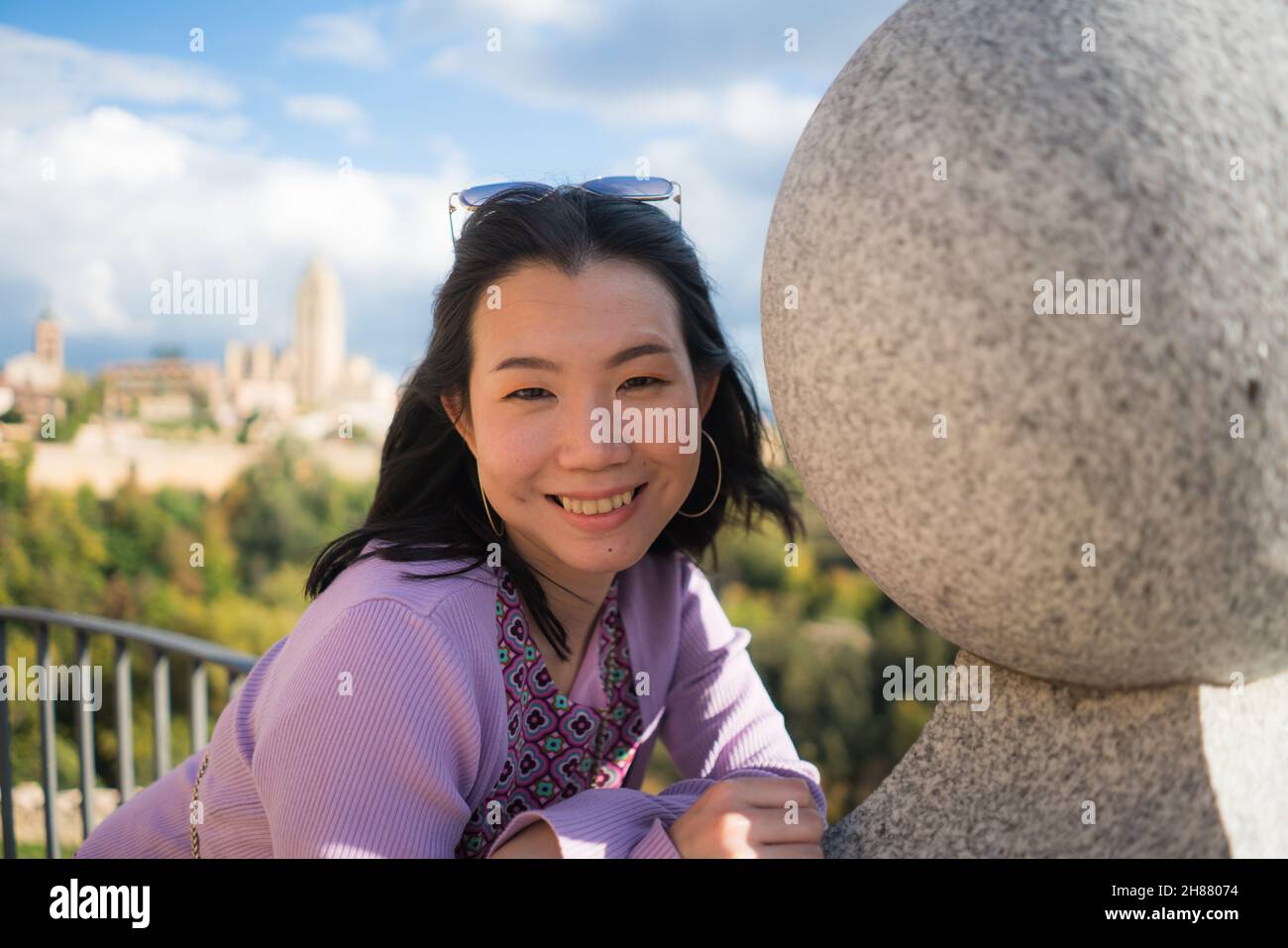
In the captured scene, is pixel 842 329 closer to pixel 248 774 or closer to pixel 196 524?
pixel 248 774

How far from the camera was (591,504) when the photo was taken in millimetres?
2201

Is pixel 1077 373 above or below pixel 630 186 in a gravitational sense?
below

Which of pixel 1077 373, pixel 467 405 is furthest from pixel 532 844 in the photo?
pixel 1077 373

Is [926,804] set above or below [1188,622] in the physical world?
below

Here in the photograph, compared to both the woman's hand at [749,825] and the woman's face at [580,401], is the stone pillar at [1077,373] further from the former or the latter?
the woman's face at [580,401]

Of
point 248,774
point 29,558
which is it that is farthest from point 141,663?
point 248,774

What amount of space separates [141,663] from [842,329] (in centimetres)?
1543

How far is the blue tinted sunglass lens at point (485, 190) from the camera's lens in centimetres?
249

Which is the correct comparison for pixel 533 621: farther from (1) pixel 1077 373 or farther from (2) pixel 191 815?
(1) pixel 1077 373

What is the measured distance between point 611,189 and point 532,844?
4.73 feet

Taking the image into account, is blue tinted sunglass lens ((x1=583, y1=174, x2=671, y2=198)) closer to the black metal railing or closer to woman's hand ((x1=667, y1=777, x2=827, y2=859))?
woman's hand ((x1=667, y1=777, x2=827, y2=859))

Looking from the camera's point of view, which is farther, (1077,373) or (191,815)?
(191,815)

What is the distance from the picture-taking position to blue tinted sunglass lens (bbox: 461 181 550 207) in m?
2.49
